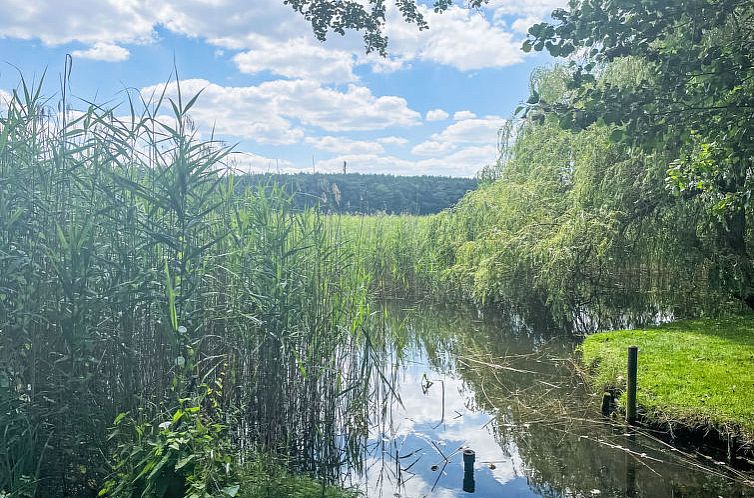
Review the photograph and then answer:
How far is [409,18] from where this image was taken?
6.15m

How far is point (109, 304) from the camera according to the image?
11.2ft

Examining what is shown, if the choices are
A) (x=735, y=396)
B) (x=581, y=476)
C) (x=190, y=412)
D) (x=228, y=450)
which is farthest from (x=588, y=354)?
(x=190, y=412)

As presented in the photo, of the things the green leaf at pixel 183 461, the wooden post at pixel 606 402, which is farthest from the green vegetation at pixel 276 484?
the wooden post at pixel 606 402

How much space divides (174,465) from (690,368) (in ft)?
15.8

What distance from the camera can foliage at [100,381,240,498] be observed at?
9.38ft

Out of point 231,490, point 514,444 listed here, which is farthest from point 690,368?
point 231,490

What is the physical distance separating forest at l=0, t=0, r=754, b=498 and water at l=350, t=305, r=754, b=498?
0.07 feet

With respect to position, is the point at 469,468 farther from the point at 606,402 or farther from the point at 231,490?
the point at 231,490

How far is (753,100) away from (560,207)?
536 centimetres

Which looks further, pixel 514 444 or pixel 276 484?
pixel 514 444

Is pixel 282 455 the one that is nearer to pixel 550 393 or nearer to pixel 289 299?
pixel 289 299

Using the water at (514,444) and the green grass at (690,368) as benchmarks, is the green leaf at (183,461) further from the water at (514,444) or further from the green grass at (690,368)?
the green grass at (690,368)

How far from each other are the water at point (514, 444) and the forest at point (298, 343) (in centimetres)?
2

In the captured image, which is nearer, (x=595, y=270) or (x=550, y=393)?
(x=550, y=393)
